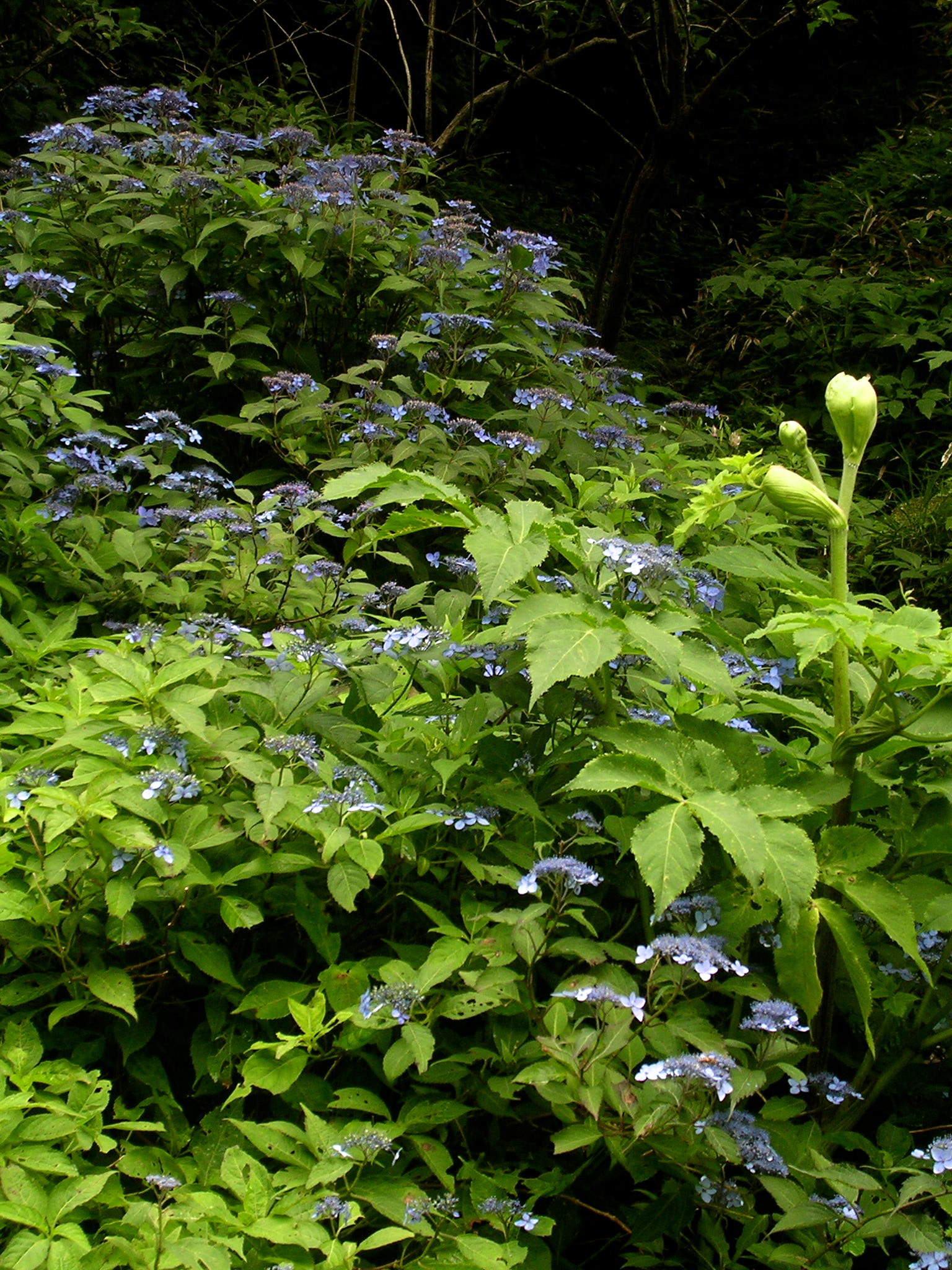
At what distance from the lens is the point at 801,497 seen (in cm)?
143

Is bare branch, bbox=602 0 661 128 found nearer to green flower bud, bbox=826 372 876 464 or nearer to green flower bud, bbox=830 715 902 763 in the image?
green flower bud, bbox=826 372 876 464

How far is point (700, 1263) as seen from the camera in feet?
4.70

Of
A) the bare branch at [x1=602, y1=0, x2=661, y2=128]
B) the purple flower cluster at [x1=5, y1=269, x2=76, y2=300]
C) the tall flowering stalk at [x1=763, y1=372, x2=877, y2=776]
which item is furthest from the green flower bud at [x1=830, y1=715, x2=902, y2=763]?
the bare branch at [x1=602, y1=0, x2=661, y2=128]

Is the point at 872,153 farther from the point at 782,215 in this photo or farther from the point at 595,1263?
the point at 595,1263

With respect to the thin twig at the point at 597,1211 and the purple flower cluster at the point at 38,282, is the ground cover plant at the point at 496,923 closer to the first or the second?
the thin twig at the point at 597,1211

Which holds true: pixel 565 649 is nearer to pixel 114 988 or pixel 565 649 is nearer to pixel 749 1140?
pixel 749 1140

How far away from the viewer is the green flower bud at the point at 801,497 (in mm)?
1429

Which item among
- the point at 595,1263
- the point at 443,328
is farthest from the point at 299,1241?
the point at 443,328

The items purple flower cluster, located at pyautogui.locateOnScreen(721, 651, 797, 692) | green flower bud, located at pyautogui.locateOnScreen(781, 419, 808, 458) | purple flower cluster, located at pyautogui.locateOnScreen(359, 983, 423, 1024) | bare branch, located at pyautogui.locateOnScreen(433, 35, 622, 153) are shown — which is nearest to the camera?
purple flower cluster, located at pyautogui.locateOnScreen(359, 983, 423, 1024)

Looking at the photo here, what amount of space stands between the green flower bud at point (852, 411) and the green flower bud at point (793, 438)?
0.07m

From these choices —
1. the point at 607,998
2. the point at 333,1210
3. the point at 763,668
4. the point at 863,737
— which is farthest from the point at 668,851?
the point at 763,668

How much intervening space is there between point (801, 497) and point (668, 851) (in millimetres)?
505

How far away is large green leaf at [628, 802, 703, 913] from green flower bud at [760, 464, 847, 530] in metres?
0.43

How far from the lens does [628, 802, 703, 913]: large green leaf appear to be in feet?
3.96
